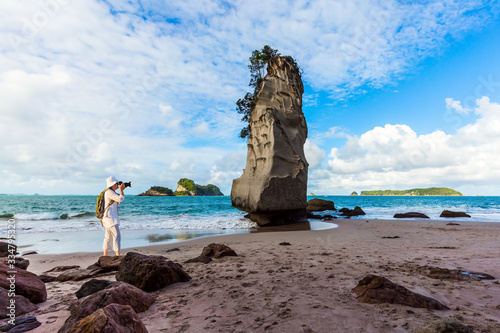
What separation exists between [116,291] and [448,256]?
7287 mm

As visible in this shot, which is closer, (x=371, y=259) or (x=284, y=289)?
(x=284, y=289)

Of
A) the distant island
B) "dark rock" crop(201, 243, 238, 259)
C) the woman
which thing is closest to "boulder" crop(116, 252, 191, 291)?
"dark rock" crop(201, 243, 238, 259)

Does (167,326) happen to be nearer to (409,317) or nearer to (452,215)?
(409,317)

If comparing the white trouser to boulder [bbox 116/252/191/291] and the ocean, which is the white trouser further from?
the ocean

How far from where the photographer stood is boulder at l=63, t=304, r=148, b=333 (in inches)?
80.0

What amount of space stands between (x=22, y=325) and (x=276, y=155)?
14648mm

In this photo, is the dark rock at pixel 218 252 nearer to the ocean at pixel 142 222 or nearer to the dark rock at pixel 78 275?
the dark rock at pixel 78 275

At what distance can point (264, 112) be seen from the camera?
17781 mm

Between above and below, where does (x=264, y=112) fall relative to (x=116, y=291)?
above

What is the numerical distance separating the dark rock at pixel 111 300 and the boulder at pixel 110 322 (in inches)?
27.7

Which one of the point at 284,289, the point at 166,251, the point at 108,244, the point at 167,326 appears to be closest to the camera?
the point at 167,326

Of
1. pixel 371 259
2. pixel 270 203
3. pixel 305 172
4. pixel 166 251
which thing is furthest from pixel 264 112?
pixel 371 259

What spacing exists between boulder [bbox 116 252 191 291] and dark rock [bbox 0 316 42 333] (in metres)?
1.30

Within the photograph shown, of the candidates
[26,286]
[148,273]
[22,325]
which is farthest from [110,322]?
[26,286]
